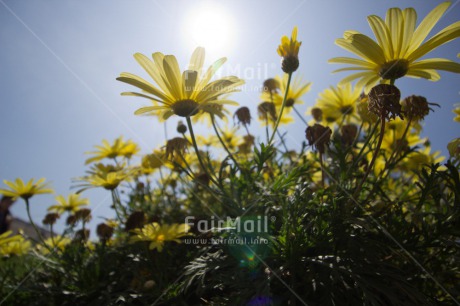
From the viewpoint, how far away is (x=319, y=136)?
1.47m

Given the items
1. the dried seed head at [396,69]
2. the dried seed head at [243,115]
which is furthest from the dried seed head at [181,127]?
the dried seed head at [396,69]

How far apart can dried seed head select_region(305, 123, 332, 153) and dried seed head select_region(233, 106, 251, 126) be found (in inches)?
30.0

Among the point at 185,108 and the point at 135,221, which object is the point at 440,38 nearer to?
the point at 185,108

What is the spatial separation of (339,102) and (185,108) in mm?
1413

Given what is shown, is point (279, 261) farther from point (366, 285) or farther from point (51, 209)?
point (51, 209)

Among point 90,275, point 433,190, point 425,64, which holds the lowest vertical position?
point 90,275

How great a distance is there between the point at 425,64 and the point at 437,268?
3.23 feet

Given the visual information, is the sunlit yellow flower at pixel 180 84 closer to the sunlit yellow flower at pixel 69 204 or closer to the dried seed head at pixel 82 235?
the dried seed head at pixel 82 235

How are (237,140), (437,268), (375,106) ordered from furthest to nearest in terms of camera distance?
(237,140) → (437,268) → (375,106)

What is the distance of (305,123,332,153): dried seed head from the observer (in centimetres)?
145

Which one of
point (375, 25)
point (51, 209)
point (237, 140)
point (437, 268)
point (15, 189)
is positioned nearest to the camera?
point (375, 25)

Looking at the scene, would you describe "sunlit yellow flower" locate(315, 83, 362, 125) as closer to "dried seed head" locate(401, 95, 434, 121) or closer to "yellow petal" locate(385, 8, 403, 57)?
"dried seed head" locate(401, 95, 434, 121)

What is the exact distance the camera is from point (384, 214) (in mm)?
1415

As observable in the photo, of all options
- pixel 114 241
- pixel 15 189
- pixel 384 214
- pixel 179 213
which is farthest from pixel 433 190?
pixel 15 189
